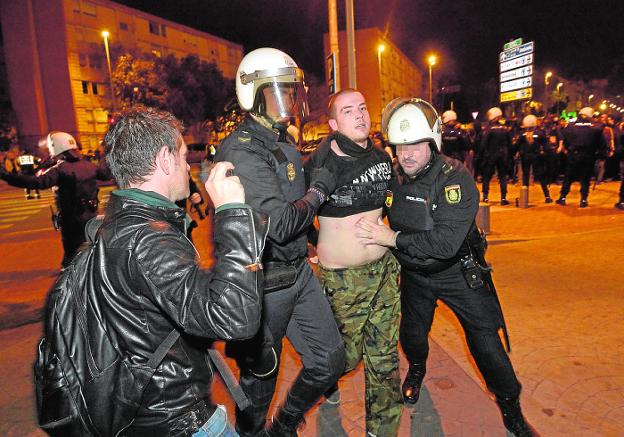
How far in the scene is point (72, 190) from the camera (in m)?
5.59

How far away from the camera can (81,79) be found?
4378 centimetres

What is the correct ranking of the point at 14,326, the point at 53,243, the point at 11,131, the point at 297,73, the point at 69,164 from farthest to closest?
the point at 11,131
the point at 53,243
the point at 69,164
the point at 14,326
the point at 297,73

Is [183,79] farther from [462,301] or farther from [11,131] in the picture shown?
[462,301]

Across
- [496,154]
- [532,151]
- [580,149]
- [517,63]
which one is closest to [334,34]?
[496,154]

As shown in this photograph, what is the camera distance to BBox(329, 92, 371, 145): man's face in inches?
114

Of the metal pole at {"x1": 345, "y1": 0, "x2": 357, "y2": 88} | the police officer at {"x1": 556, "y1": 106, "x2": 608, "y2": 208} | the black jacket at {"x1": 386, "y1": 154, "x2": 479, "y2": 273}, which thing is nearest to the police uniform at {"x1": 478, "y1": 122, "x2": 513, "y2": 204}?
the police officer at {"x1": 556, "y1": 106, "x2": 608, "y2": 208}

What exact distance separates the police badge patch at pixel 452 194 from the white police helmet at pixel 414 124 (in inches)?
11.0

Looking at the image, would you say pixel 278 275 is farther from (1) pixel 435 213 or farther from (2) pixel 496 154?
(2) pixel 496 154

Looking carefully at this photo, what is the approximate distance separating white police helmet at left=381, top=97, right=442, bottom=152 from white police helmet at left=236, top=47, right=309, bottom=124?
607 millimetres

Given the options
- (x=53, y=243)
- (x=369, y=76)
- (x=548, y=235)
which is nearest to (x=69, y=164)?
(x=53, y=243)

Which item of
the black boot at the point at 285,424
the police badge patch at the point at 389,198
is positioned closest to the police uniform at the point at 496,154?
the police badge patch at the point at 389,198

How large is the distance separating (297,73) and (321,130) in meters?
46.8

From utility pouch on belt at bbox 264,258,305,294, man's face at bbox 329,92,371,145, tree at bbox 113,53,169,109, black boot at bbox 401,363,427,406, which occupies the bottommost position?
black boot at bbox 401,363,427,406

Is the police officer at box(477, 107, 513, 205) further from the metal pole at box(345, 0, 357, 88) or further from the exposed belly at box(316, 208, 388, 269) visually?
the exposed belly at box(316, 208, 388, 269)
